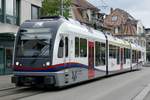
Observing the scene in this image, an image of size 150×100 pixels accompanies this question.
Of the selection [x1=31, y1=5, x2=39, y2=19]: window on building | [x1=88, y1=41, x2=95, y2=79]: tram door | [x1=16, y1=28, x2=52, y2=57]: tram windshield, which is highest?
[x1=31, y1=5, x2=39, y2=19]: window on building

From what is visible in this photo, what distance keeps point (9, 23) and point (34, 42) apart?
14.2 metres

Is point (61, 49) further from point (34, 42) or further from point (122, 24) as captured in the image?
point (122, 24)

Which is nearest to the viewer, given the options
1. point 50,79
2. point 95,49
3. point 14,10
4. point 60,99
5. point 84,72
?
point 60,99

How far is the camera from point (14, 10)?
33875 millimetres

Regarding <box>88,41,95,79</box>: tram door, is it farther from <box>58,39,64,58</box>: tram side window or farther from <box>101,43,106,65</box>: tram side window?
<box>58,39,64,58</box>: tram side window

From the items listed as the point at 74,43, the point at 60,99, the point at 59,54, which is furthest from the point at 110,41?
the point at 60,99

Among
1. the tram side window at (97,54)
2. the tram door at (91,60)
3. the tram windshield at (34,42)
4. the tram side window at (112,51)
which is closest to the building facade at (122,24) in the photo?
the tram side window at (112,51)

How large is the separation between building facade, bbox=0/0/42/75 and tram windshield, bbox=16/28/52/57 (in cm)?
1100

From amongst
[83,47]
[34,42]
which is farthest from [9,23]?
[34,42]

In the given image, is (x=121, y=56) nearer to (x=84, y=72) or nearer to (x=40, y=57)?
(x=84, y=72)

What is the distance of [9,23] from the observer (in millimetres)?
33000

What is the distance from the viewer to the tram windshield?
62.3 ft

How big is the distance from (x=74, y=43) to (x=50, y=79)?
10.1 ft

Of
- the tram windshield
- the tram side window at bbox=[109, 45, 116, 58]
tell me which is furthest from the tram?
the tram side window at bbox=[109, 45, 116, 58]
